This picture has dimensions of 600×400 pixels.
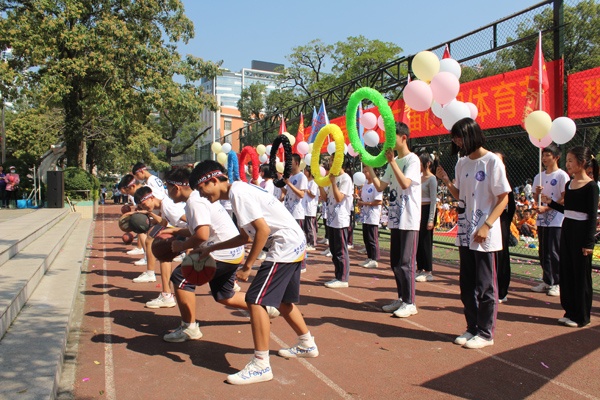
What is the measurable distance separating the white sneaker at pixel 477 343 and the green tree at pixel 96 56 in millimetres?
18133

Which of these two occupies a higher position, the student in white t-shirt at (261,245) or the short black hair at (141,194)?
the short black hair at (141,194)

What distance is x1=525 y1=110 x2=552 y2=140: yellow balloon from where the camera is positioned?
6.23 m

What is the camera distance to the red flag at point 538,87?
7.87 meters

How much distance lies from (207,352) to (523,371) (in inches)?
105

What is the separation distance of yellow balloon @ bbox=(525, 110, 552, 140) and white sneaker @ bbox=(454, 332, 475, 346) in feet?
9.85

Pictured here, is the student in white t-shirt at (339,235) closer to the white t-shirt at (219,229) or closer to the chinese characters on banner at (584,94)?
the white t-shirt at (219,229)

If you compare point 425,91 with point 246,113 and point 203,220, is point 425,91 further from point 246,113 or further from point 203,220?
point 246,113

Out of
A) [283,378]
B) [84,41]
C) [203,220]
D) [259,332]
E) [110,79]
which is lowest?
[283,378]

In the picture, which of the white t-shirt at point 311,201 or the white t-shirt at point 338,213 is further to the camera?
the white t-shirt at point 311,201

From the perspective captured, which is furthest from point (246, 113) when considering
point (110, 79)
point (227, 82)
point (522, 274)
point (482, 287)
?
point (227, 82)

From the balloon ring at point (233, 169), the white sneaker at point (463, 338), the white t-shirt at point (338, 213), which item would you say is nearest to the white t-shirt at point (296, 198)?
the white t-shirt at point (338, 213)

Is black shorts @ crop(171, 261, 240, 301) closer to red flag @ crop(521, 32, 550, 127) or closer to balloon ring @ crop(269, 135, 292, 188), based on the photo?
balloon ring @ crop(269, 135, 292, 188)

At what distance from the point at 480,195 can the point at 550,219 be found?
2.73 metres

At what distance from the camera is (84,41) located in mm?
19250
